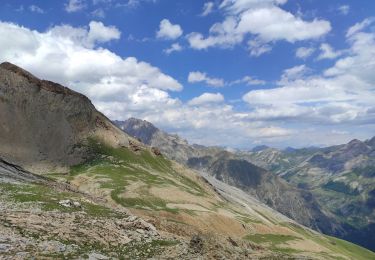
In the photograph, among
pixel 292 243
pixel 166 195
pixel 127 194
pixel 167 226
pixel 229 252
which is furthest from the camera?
pixel 166 195

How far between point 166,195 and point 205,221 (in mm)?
31611

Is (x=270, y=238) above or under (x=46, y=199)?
under

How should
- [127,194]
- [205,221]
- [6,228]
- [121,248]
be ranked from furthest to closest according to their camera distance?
[127,194], [205,221], [121,248], [6,228]

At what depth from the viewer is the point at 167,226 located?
5428 cm

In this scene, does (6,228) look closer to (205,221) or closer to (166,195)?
(205,221)

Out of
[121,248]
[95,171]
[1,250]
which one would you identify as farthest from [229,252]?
[95,171]

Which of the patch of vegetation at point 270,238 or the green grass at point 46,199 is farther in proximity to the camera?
the patch of vegetation at point 270,238

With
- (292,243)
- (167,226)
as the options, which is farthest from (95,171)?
(167,226)

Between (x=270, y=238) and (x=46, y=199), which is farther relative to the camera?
(x=270, y=238)

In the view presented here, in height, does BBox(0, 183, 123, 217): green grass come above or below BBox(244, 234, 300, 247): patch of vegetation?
above

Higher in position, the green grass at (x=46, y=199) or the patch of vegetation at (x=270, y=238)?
the green grass at (x=46, y=199)

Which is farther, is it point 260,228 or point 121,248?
point 260,228

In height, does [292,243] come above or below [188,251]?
below

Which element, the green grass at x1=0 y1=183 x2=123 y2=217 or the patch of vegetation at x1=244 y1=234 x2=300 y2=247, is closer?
the green grass at x1=0 y1=183 x2=123 y2=217
